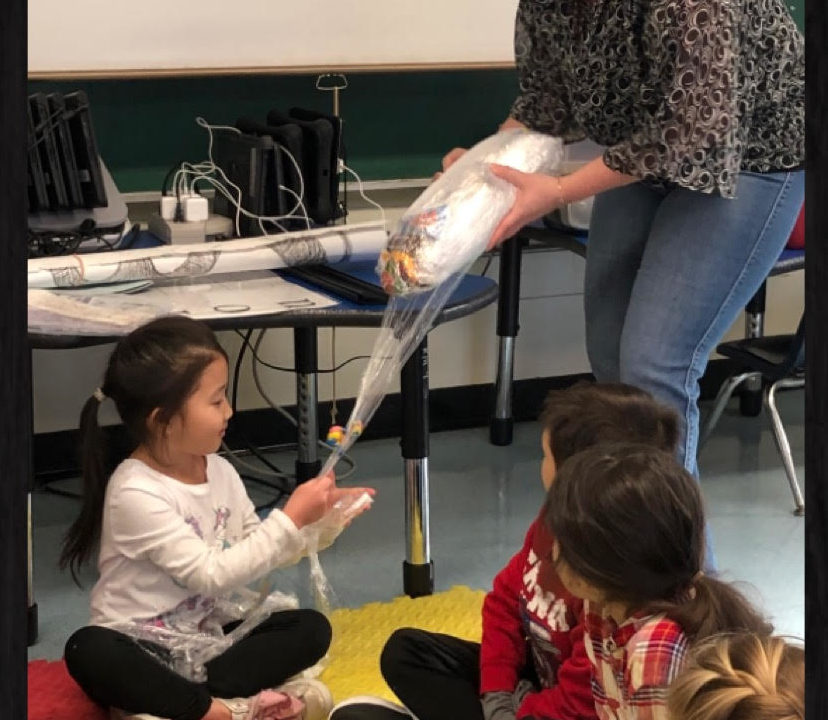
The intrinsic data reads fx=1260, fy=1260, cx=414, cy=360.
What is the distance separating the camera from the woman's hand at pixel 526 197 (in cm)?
190

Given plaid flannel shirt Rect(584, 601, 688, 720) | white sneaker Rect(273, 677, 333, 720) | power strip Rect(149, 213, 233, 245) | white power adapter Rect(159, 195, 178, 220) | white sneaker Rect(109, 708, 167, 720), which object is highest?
white power adapter Rect(159, 195, 178, 220)

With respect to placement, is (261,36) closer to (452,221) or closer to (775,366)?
(452,221)

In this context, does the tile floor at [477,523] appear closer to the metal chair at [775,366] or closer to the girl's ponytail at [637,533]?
the metal chair at [775,366]

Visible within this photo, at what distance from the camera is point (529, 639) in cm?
162

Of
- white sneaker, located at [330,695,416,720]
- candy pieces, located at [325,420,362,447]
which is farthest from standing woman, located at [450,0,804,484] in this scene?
white sneaker, located at [330,695,416,720]

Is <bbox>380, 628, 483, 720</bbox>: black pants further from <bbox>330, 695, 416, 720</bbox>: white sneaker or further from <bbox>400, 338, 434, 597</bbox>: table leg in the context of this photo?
<bbox>400, 338, 434, 597</bbox>: table leg

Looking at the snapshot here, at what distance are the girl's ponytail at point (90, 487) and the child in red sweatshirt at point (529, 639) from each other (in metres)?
0.47

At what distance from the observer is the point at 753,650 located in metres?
0.99

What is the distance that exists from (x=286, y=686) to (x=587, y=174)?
0.90 meters

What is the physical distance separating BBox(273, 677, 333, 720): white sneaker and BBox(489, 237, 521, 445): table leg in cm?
143

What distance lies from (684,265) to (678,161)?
0.52ft

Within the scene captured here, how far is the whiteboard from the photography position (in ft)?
9.04

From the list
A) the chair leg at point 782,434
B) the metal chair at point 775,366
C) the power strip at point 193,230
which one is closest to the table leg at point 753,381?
the metal chair at point 775,366

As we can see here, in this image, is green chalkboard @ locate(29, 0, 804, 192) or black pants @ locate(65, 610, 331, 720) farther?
green chalkboard @ locate(29, 0, 804, 192)
